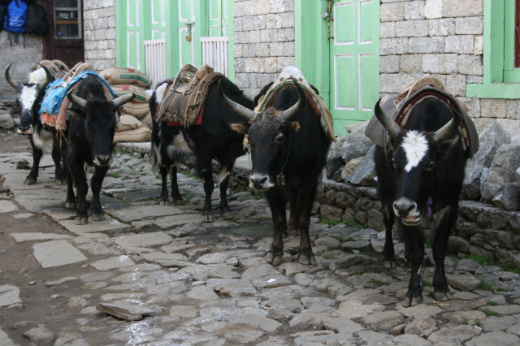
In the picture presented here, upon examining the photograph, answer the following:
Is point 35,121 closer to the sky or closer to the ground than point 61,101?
closer to the ground

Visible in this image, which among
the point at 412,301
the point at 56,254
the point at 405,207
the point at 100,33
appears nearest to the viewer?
the point at 405,207

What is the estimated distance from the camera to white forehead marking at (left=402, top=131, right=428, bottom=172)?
4316mm

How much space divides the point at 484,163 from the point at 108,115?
145 inches

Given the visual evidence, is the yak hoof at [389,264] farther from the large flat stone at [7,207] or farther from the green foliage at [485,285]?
the large flat stone at [7,207]

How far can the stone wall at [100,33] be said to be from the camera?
46.3 ft

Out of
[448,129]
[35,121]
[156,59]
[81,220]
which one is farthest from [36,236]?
[156,59]

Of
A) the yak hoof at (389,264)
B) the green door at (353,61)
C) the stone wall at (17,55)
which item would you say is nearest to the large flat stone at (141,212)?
the green door at (353,61)

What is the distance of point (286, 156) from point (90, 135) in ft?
8.31

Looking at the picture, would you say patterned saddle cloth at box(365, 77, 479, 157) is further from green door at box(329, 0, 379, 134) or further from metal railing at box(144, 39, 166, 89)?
metal railing at box(144, 39, 166, 89)

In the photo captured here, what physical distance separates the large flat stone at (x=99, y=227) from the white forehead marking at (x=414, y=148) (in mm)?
3589

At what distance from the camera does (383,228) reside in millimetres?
6461

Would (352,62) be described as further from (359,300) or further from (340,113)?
(359,300)

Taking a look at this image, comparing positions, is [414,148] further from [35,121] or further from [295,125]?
[35,121]

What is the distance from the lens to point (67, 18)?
57.5 ft
